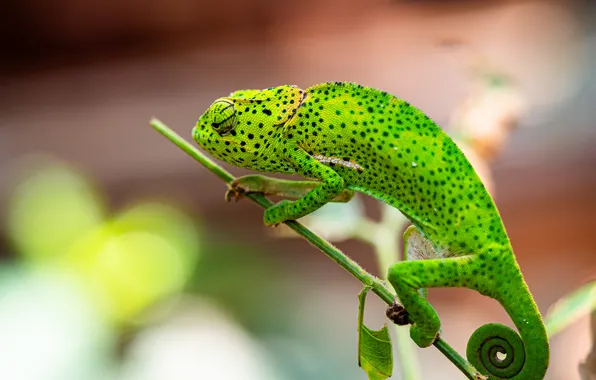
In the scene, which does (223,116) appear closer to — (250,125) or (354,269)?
(250,125)

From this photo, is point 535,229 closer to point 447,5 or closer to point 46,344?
point 447,5

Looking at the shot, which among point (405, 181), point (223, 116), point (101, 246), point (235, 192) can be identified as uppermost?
point (405, 181)

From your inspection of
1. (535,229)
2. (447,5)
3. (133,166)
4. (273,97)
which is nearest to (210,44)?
(133,166)

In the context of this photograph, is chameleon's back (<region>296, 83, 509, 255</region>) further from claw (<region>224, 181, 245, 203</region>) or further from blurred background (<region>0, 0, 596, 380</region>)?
blurred background (<region>0, 0, 596, 380</region>)

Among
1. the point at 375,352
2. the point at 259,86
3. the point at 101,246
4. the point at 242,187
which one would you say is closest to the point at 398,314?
the point at 375,352

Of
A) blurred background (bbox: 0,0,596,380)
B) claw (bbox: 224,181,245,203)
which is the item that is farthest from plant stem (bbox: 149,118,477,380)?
blurred background (bbox: 0,0,596,380)

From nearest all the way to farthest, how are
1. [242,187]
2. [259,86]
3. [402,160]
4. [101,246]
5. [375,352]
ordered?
1. [375,352]
2. [402,160]
3. [242,187]
4. [101,246]
5. [259,86]
